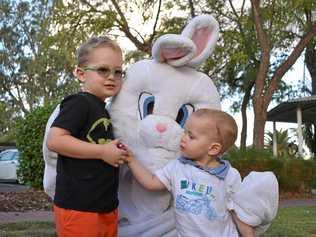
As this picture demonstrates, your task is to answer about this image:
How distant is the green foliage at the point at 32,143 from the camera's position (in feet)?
40.5

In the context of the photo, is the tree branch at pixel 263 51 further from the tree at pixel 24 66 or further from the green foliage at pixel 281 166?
the tree at pixel 24 66

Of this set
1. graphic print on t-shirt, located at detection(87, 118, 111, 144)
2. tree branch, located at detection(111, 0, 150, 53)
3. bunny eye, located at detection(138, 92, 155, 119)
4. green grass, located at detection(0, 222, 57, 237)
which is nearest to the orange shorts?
graphic print on t-shirt, located at detection(87, 118, 111, 144)

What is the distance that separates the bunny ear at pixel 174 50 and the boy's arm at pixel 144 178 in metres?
0.60

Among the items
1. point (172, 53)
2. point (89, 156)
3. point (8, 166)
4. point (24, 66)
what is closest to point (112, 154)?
point (89, 156)

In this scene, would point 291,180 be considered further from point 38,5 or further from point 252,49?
point 38,5

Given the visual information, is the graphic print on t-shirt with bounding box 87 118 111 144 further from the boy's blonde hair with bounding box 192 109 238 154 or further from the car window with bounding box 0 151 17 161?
the car window with bounding box 0 151 17 161

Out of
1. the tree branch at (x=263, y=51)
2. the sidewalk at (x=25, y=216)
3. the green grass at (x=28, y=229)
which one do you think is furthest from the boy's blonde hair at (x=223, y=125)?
the tree branch at (x=263, y=51)

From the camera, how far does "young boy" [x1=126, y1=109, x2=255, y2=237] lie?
264 cm

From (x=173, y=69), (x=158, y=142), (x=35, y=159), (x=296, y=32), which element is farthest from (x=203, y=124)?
(x=296, y=32)

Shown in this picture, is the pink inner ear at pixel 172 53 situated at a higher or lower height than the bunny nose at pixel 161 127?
higher

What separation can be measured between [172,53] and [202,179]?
0.70 metres

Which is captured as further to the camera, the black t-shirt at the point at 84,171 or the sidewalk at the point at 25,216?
the sidewalk at the point at 25,216

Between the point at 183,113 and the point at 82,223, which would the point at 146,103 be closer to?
the point at 183,113

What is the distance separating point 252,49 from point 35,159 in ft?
33.2
